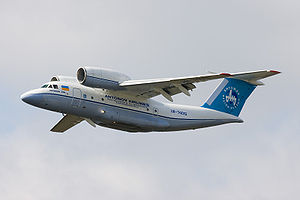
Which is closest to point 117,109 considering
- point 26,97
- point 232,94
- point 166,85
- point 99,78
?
point 99,78

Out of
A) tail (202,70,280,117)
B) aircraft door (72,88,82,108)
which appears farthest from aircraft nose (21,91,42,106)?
tail (202,70,280,117)

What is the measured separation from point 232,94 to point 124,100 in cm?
530

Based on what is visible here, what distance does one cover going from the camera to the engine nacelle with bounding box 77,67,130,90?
25.9 m

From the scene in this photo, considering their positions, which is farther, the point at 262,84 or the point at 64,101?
the point at 262,84

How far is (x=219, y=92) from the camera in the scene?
98.4 ft

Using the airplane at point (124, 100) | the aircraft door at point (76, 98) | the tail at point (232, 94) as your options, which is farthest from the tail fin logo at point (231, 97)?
the aircraft door at point (76, 98)

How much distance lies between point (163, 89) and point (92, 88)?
269 cm

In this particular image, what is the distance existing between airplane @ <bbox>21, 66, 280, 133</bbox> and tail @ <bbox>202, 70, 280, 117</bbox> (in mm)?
310

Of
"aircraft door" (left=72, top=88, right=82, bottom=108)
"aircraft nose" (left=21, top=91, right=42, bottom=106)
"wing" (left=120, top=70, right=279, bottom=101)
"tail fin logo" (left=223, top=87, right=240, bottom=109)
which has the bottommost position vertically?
"tail fin logo" (left=223, top=87, right=240, bottom=109)

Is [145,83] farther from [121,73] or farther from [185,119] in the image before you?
[185,119]

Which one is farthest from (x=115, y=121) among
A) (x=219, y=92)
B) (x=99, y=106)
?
(x=219, y=92)

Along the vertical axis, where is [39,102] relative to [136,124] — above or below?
above

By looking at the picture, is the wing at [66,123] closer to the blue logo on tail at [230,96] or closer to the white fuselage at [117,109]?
the white fuselage at [117,109]

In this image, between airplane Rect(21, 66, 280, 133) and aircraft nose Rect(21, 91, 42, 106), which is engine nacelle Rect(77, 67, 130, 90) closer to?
airplane Rect(21, 66, 280, 133)
